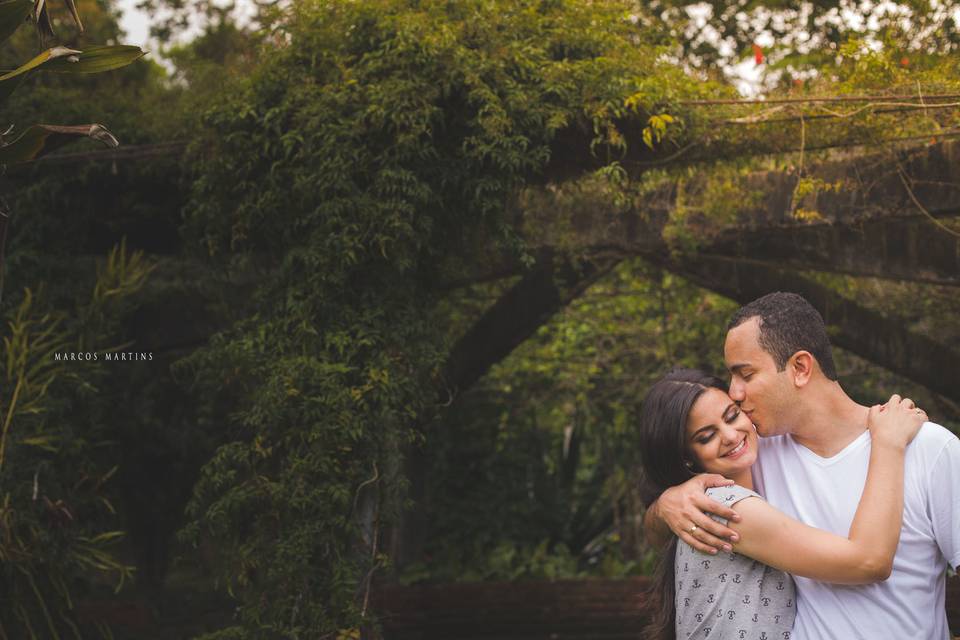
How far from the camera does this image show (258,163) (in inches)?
188

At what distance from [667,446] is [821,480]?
0.40 m

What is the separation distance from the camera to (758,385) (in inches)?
97.3

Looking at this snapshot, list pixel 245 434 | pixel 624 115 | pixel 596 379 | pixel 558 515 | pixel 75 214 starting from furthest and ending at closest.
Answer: pixel 558 515 → pixel 596 379 → pixel 75 214 → pixel 245 434 → pixel 624 115

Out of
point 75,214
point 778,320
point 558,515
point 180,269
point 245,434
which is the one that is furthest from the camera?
point 558,515

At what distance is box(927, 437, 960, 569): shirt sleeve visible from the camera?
2213mm

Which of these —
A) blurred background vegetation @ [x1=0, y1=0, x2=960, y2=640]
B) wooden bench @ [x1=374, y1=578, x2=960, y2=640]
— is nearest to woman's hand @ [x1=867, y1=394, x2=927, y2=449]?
blurred background vegetation @ [x1=0, y1=0, x2=960, y2=640]

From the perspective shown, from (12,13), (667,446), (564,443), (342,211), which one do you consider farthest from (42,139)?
(564,443)

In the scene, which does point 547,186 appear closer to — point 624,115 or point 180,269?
point 624,115

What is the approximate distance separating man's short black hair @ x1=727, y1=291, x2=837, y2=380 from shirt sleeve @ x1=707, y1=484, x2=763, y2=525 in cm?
35

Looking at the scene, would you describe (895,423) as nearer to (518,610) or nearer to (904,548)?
(904,548)

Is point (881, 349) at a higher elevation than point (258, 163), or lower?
lower

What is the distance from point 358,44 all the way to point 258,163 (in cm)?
80

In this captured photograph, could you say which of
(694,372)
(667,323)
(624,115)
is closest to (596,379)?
(667,323)

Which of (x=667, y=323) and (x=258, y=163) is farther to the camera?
(x=667, y=323)
